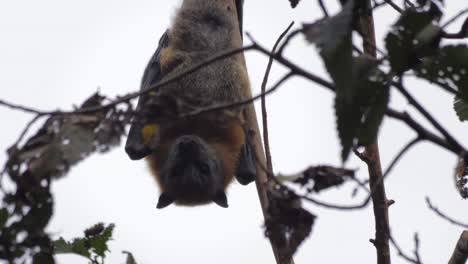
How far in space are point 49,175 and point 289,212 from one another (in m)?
1.29

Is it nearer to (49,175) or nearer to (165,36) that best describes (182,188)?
(165,36)

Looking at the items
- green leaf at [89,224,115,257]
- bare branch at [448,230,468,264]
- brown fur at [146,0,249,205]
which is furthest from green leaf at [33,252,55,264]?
brown fur at [146,0,249,205]

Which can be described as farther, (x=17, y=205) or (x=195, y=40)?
(x=195, y=40)

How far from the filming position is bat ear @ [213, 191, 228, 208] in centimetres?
1040

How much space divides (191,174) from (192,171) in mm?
54

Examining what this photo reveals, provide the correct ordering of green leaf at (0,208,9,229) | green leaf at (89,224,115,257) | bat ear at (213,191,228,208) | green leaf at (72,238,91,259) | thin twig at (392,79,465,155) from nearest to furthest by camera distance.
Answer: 1. thin twig at (392,79,465,155)
2. green leaf at (0,208,9,229)
3. green leaf at (72,238,91,259)
4. green leaf at (89,224,115,257)
5. bat ear at (213,191,228,208)

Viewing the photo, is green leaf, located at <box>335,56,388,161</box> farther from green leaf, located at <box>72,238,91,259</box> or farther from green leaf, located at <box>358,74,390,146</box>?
green leaf, located at <box>72,238,91,259</box>

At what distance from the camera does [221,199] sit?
10430mm

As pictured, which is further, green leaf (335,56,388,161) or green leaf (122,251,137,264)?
green leaf (122,251,137,264)

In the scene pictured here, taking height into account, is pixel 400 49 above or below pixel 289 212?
above

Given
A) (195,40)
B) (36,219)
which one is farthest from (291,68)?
(195,40)

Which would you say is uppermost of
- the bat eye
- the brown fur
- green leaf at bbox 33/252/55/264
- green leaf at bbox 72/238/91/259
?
the brown fur

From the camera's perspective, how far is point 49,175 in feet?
10.9

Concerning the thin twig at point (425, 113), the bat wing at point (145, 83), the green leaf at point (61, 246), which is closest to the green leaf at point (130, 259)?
the green leaf at point (61, 246)
